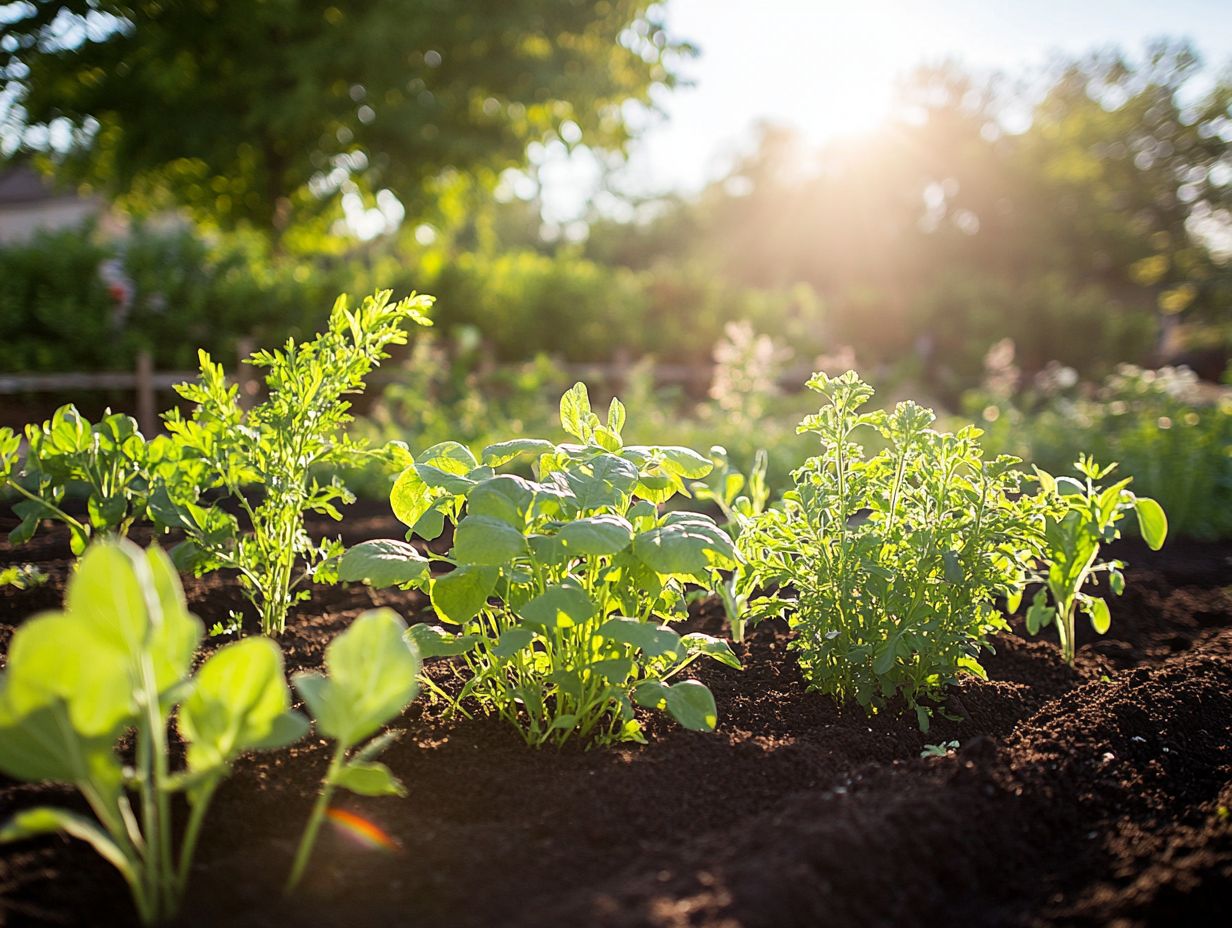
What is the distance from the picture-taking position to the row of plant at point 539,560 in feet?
4.02

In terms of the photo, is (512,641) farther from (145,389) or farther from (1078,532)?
(145,389)

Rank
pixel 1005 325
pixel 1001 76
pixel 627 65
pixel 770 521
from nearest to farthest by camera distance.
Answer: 1. pixel 770 521
2. pixel 627 65
3. pixel 1005 325
4. pixel 1001 76

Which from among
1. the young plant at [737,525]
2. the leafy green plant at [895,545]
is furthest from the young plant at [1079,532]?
the young plant at [737,525]

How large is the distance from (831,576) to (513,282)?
10922mm

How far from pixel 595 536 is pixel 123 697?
0.78 meters

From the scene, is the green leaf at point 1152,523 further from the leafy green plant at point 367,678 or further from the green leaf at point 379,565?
the leafy green plant at point 367,678

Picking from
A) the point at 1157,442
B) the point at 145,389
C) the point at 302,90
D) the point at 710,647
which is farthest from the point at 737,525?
the point at 302,90

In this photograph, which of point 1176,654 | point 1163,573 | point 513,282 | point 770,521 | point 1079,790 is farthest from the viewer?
point 513,282

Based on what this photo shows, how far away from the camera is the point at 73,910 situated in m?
1.34

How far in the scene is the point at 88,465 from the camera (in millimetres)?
2162

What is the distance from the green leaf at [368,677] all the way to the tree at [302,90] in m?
11.1

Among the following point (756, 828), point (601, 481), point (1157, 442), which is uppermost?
point (1157, 442)

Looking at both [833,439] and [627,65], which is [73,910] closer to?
[833,439]

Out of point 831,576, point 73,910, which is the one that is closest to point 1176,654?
point 831,576
